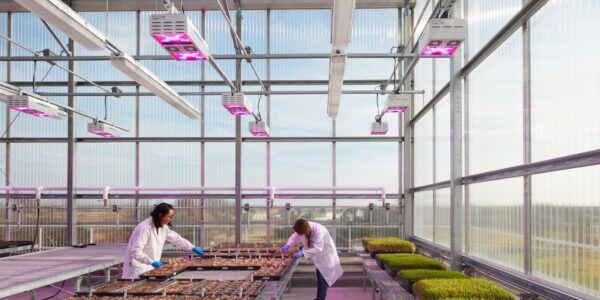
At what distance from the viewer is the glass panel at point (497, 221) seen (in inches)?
197

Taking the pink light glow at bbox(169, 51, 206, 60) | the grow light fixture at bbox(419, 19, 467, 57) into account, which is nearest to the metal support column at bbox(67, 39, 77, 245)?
the pink light glow at bbox(169, 51, 206, 60)

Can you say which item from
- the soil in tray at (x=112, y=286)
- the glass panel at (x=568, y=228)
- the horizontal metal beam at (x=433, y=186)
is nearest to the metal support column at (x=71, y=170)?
the horizontal metal beam at (x=433, y=186)

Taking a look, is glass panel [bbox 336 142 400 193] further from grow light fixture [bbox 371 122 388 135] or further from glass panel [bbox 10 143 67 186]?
glass panel [bbox 10 143 67 186]

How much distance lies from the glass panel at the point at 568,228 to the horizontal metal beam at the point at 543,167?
6cm

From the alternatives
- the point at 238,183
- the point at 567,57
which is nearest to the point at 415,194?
the point at 238,183

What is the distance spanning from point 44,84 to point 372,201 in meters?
6.45

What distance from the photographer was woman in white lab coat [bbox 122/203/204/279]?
5.53m

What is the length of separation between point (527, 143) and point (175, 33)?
2.93 metres

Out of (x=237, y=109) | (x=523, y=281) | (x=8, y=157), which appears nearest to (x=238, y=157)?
(x=237, y=109)

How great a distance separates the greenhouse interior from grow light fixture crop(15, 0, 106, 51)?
2cm

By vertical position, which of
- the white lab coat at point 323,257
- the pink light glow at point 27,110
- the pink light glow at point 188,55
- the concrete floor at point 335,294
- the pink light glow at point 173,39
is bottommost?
the concrete floor at point 335,294

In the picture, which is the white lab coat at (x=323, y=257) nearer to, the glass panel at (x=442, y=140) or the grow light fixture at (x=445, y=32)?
the glass panel at (x=442, y=140)

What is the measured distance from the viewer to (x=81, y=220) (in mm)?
10484

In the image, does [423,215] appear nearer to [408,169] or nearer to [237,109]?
[408,169]
